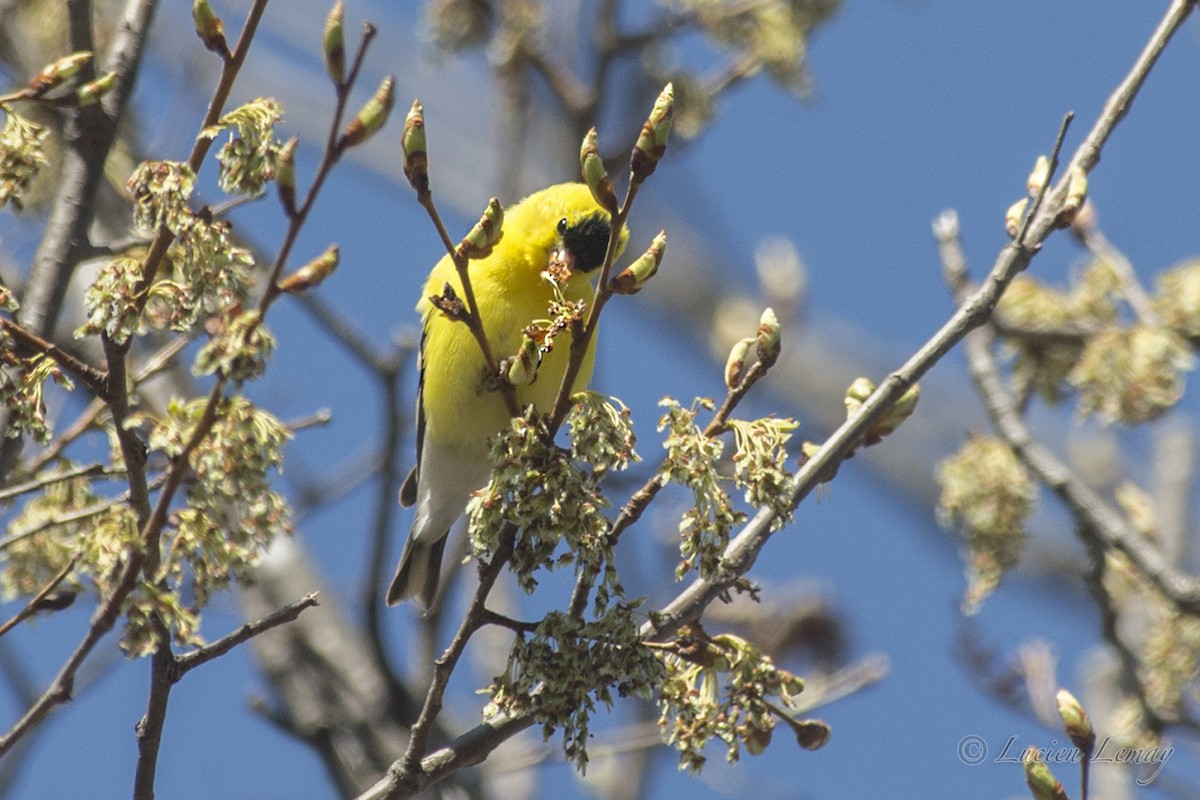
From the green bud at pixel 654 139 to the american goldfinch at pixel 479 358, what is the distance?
4.14 ft

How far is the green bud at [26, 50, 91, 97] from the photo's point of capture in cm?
179

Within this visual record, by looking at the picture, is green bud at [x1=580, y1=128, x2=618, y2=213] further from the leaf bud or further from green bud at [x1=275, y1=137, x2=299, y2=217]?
the leaf bud

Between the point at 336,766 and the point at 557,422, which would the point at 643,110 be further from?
the point at 557,422

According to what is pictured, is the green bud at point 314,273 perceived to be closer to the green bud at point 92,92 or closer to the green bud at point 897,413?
the green bud at point 92,92

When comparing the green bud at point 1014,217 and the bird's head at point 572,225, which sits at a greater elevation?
the bird's head at point 572,225

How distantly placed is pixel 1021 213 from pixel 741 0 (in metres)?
3.44

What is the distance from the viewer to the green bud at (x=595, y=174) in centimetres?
168

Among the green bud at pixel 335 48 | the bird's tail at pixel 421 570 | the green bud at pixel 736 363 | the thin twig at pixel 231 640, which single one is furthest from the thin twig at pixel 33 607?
the bird's tail at pixel 421 570

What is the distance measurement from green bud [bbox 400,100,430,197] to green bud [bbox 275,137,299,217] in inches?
5.5

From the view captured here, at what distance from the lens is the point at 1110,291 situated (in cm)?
400

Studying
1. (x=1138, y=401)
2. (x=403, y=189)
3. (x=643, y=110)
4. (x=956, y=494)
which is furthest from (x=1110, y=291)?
(x=403, y=189)

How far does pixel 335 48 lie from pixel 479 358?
5.80ft

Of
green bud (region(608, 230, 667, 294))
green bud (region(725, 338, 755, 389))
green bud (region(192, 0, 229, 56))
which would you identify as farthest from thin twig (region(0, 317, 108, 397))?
green bud (region(725, 338, 755, 389))

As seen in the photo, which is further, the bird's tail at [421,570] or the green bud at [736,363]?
the bird's tail at [421,570]
